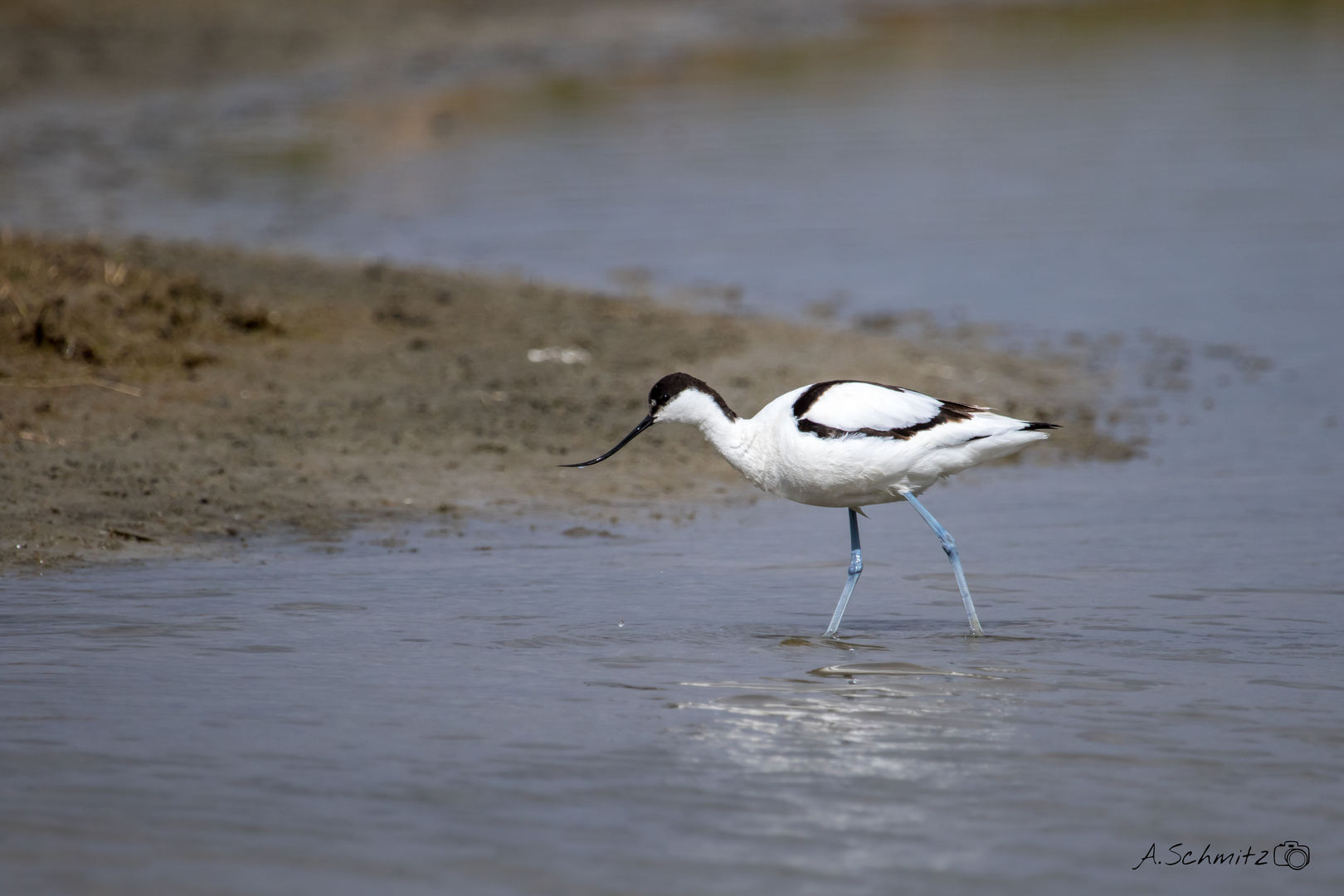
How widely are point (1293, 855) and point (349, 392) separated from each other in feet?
18.3

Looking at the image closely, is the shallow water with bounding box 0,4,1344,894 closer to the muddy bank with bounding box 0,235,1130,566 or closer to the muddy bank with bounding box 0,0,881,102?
the muddy bank with bounding box 0,235,1130,566

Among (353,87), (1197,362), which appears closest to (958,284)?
(1197,362)

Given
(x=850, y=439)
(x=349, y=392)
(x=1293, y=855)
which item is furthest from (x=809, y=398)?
(x=349, y=392)

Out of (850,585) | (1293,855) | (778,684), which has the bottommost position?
(1293,855)

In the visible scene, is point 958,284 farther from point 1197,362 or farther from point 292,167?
point 292,167

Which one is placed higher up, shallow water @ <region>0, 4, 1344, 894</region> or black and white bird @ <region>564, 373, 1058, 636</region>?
black and white bird @ <region>564, 373, 1058, 636</region>

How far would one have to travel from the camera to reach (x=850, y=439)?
5469 millimetres

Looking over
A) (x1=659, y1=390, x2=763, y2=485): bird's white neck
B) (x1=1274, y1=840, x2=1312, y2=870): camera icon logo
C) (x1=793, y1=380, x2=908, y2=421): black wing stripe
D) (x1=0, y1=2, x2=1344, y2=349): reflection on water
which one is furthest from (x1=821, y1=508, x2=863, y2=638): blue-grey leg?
(x1=0, y1=2, x2=1344, y2=349): reflection on water

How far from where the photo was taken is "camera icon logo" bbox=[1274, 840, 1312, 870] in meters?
3.75

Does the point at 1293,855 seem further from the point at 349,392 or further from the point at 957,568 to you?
the point at 349,392

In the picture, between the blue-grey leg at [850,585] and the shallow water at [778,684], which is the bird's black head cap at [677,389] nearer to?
the blue-grey leg at [850,585]

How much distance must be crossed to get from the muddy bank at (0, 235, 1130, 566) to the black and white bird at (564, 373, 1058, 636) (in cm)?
138

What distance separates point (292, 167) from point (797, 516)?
10.3m

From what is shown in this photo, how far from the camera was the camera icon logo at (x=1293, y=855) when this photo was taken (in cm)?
375
